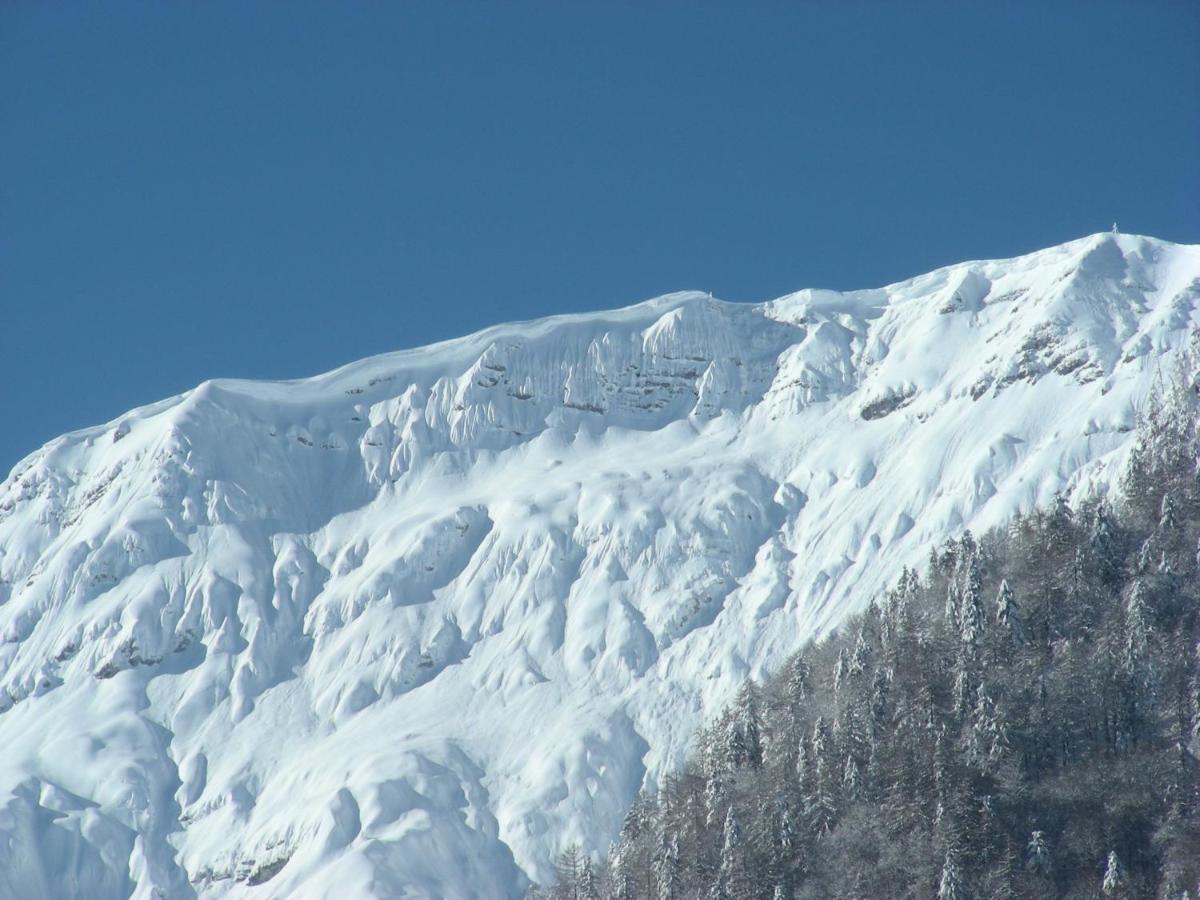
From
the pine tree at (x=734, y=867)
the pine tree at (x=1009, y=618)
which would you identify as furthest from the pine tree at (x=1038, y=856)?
the pine tree at (x=734, y=867)

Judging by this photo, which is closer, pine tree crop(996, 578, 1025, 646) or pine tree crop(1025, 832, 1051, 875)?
pine tree crop(1025, 832, 1051, 875)

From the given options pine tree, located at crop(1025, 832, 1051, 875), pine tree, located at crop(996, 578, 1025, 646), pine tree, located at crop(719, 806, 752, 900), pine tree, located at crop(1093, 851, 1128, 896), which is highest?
pine tree, located at crop(996, 578, 1025, 646)

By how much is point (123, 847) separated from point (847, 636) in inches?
3055

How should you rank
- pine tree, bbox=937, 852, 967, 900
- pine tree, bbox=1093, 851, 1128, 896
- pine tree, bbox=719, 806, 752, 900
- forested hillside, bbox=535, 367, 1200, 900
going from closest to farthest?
pine tree, bbox=1093, 851, 1128, 896 → pine tree, bbox=937, 852, 967, 900 → forested hillside, bbox=535, 367, 1200, 900 → pine tree, bbox=719, 806, 752, 900

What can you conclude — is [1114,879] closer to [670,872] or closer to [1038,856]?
[1038,856]

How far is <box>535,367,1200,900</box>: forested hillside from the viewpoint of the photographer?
10681 cm

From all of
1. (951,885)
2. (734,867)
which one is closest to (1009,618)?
(951,885)

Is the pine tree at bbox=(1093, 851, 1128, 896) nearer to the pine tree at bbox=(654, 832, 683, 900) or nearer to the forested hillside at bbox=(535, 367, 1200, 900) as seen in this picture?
the forested hillside at bbox=(535, 367, 1200, 900)

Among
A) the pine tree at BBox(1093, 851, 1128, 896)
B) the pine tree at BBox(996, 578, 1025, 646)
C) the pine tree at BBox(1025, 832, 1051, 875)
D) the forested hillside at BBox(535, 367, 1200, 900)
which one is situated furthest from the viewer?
the pine tree at BBox(996, 578, 1025, 646)

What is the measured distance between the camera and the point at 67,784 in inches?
7244

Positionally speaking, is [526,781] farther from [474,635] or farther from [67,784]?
[67,784]

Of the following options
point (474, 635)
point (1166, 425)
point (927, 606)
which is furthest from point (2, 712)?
point (1166, 425)

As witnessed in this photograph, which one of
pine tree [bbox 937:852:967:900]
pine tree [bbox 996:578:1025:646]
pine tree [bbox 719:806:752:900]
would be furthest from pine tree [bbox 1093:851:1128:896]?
pine tree [bbox 719:806:752:900]

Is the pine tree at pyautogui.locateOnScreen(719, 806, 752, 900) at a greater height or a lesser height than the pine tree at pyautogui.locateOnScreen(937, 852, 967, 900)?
greater
